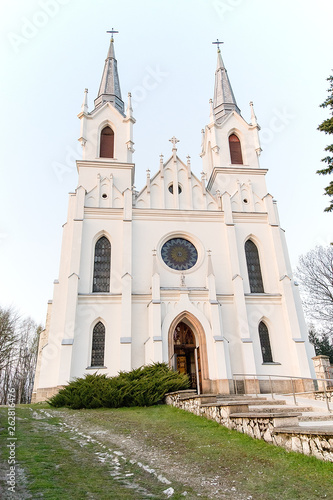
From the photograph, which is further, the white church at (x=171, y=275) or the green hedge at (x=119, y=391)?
the white church at (x=171, y=275)

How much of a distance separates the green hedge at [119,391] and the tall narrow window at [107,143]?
1628 cm

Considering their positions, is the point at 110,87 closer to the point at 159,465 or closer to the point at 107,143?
the point at 107,143

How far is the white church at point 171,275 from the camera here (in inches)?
719

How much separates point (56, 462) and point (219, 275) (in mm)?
16543

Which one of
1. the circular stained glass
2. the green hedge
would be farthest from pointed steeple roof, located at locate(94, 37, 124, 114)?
the green hedge

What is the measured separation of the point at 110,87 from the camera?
30.0 metres

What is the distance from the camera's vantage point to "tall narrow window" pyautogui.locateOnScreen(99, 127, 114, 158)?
25.1 meters

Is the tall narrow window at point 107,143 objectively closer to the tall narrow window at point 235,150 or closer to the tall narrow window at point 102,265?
the tall narrow window at point 102,265

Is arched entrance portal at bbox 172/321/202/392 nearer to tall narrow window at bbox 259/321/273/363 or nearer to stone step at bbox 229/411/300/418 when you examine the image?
tall narrow window at bbox 259/321/273/363

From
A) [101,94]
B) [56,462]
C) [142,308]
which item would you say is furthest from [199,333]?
[101,94]

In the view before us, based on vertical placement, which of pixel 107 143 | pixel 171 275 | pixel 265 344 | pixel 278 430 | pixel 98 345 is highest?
pixel 107 143

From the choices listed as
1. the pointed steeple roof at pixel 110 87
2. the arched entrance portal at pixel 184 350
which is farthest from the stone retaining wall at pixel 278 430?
the pointed steeple roof at pixel 110 87

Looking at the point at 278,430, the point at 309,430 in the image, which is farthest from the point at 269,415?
the point at 309,430

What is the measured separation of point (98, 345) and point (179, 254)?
7.29 metres
